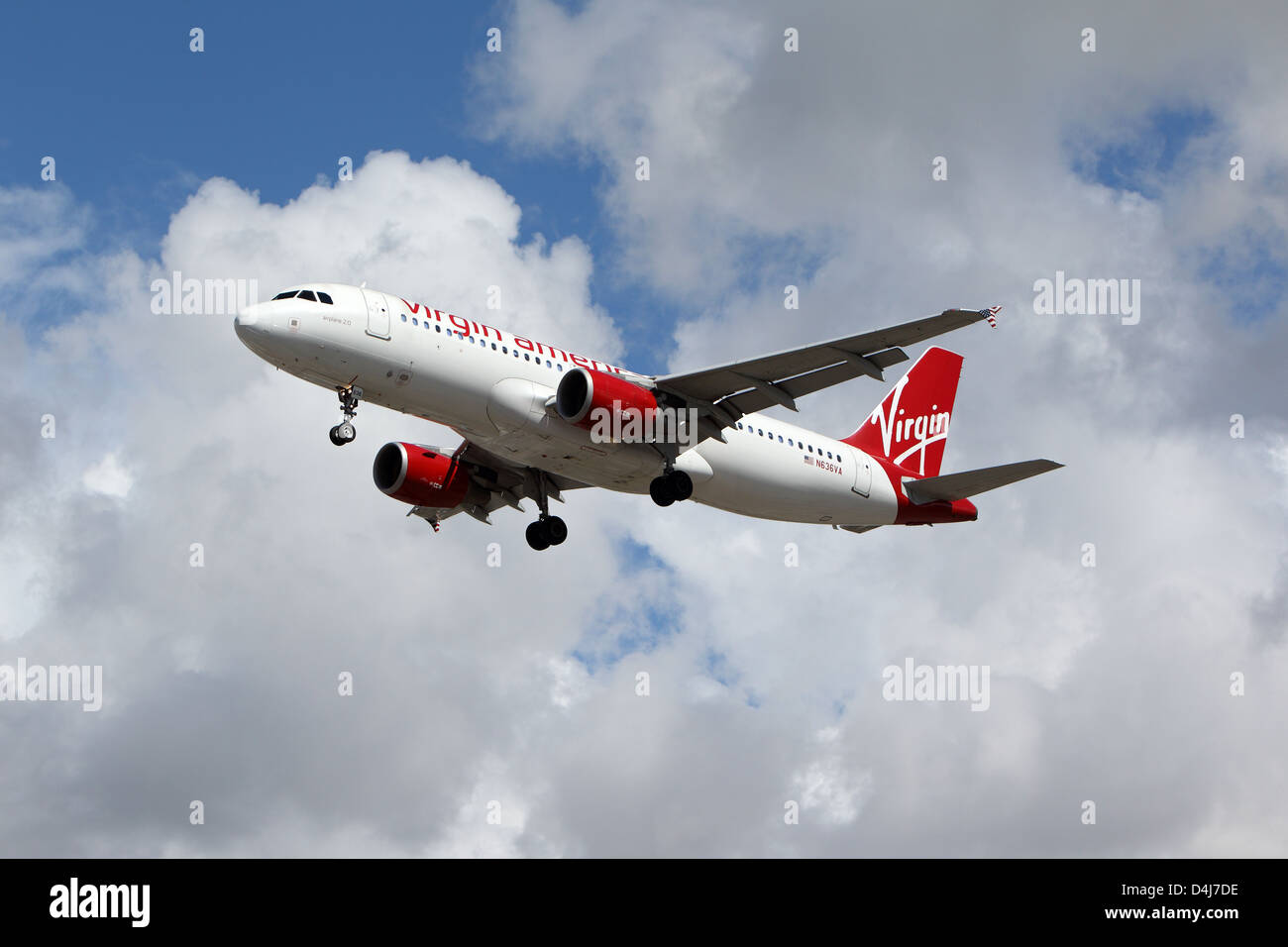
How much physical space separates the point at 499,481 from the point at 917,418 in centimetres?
1464

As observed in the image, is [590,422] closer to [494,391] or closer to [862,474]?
[494,391]

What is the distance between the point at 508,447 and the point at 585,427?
2216 millimetres

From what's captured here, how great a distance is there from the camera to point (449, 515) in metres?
44.6

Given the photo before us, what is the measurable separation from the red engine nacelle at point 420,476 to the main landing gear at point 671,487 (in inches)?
271

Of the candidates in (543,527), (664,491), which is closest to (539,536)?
(543,527)

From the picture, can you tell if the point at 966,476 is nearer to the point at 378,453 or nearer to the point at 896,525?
the point at 896,525

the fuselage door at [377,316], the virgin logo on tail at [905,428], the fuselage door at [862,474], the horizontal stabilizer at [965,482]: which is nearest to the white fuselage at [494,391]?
the fuselage door at [377,316]

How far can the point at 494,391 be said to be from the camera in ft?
116

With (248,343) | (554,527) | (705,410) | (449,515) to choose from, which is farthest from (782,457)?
(248,343)

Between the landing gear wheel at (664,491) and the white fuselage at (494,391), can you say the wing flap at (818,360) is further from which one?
the landing gear wheel at (664,491)

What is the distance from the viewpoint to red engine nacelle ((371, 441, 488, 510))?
4189cm

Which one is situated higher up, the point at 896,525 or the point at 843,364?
the point at 843,364

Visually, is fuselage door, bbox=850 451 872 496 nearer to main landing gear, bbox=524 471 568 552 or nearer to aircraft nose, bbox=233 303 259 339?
main landing gear, bbox=524 471 568 552

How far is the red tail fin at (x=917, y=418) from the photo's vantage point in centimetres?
4688
